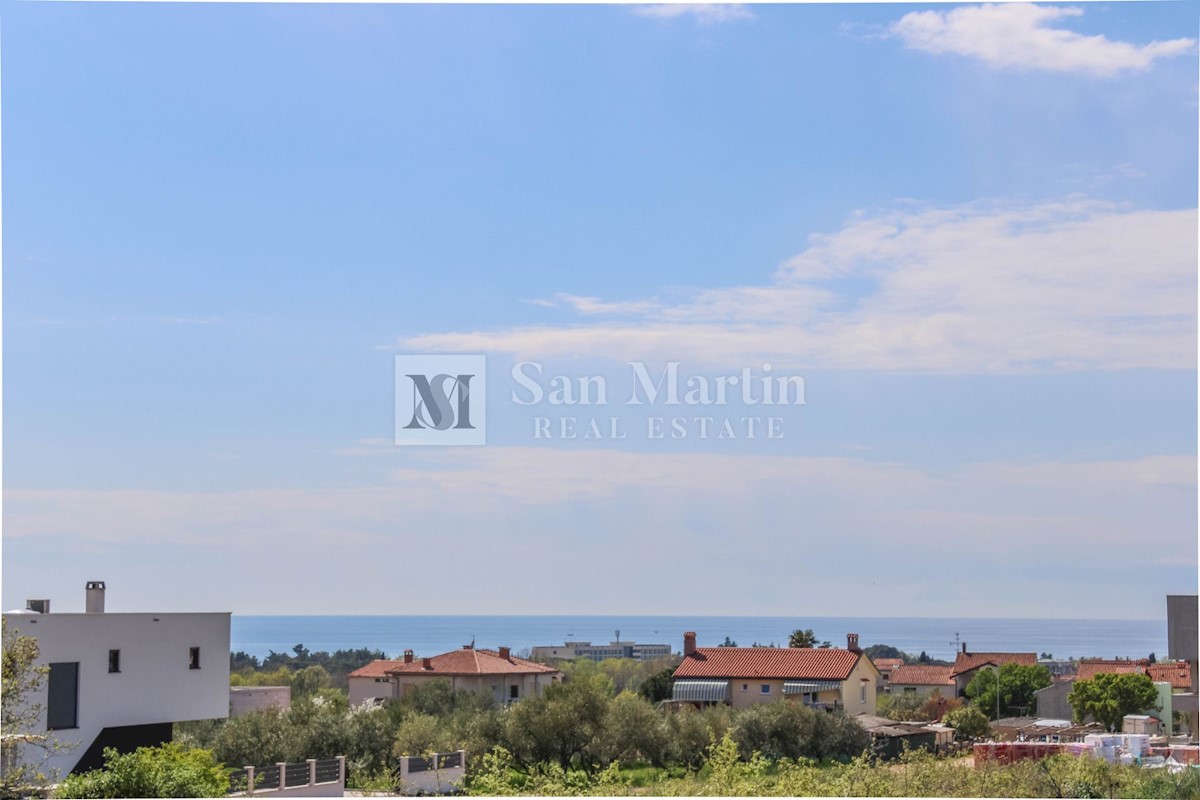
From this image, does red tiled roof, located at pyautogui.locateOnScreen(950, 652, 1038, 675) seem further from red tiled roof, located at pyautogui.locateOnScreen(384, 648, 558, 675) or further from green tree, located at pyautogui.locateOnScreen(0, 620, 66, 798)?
green tree, located at pyautogui.locateOnScreen(0, 620, 66, 798)

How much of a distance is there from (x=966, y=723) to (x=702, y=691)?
6727mm

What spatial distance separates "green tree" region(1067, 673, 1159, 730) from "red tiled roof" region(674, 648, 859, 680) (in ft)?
18.5

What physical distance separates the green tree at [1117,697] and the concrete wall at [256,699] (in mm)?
18301

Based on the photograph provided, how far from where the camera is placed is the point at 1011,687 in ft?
117

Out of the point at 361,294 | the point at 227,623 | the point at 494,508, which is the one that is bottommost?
the point at 227,623

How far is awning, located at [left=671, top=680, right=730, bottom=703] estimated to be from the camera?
28.8 m

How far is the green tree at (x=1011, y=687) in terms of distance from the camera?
35250 millimetres

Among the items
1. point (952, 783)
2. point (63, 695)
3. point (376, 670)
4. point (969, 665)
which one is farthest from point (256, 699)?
point (969, 665)

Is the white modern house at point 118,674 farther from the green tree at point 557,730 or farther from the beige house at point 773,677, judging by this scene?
the beige house at point 773,677

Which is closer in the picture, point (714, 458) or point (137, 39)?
point (137, 39)

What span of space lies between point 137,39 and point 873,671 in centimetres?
2349

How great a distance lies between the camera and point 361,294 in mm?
20547

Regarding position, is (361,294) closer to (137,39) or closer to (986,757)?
(137,39)

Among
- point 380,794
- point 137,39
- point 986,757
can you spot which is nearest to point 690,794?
point 380,794
